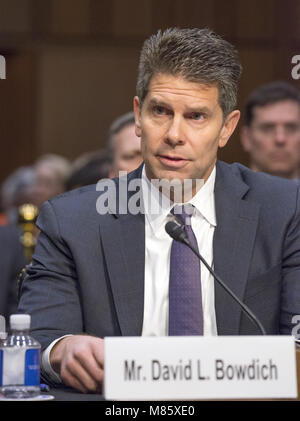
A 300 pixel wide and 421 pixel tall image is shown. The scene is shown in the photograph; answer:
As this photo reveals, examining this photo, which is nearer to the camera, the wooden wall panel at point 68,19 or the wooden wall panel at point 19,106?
the wooden wall panel at point 68,19

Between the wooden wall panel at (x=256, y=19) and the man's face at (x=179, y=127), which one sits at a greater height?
the wooden wall panel at (x=256, y=19)

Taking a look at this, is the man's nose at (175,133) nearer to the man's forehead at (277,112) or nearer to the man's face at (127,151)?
the man's face at (127,151)

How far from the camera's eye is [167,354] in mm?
1810

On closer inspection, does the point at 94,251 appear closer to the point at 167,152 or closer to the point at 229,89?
the point at 167,152

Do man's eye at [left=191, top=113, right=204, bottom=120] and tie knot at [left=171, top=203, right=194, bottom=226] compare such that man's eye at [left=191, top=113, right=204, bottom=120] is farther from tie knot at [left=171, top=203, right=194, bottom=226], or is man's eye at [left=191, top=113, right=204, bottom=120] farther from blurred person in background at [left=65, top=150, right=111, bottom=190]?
blurred person in background at [left=65, top=150, right=111, bottom=190]

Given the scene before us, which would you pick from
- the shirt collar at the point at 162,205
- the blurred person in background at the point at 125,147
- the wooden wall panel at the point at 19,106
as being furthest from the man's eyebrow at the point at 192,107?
the wooden wall panel at the point at 19,106

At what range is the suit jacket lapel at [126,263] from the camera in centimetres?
250

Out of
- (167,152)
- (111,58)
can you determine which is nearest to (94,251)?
(167,152)

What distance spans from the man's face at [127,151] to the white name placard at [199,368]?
2427 millimetres

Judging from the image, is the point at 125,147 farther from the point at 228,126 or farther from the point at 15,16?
the point at 15,16

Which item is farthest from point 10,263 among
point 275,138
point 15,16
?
point 15,16

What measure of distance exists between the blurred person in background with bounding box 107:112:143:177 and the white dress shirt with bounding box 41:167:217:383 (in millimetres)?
1513

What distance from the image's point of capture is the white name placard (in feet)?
5.88
